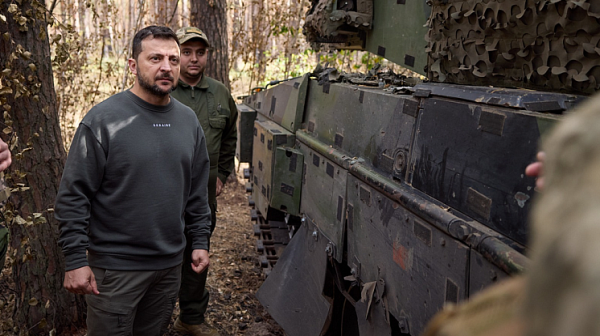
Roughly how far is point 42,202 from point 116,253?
121cm

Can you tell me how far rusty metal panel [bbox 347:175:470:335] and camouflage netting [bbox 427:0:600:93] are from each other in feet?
2.59

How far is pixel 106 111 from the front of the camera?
2869 millimetres

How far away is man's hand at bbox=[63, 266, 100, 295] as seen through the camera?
2744 millimetres

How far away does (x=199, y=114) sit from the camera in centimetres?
438

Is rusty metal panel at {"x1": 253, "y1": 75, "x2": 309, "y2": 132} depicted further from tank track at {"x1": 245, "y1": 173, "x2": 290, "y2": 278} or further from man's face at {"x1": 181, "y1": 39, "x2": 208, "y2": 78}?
tank track at {"x1": 245, "y1": 173, "x2": 290, "y2": 278}

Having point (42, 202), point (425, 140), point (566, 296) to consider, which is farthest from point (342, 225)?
point (566, 296)

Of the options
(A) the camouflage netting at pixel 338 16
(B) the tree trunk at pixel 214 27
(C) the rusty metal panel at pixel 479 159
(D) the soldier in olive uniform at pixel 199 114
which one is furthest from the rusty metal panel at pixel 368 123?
(B) the tree trunk at pixel 214 27

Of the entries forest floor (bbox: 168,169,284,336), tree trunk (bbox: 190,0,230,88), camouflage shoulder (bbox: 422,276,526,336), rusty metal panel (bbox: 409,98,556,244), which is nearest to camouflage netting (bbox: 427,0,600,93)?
Result: rusty metal panel (bbox: 409,98,556,244)

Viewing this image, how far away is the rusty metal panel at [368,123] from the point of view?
3039mm

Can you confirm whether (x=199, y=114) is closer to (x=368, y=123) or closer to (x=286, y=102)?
(x=286, y=102)

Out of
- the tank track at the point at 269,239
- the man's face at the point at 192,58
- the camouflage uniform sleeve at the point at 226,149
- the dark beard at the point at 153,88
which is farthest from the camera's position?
the tank track at the point at 269,239

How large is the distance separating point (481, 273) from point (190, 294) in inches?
108

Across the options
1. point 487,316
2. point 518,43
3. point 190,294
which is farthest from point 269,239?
point 487,316

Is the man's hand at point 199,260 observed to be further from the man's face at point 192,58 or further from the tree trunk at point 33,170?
the man's face at point 192,58
